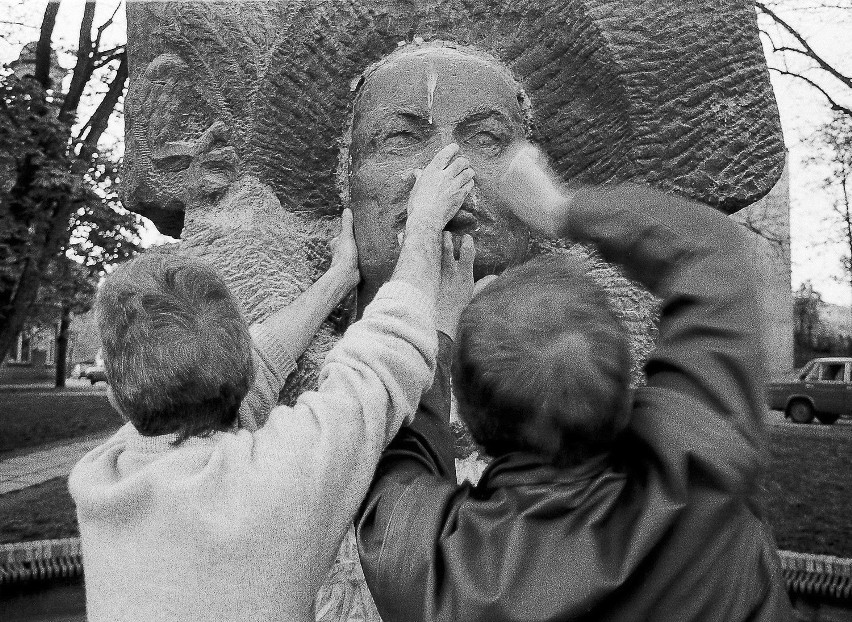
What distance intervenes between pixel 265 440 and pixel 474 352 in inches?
10.9

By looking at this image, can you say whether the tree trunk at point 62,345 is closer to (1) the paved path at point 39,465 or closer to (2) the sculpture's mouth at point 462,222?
(1) the paved path at point 39,465

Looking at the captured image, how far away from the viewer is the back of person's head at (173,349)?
2.88 feet

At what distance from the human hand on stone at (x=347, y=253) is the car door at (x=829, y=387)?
12.6m

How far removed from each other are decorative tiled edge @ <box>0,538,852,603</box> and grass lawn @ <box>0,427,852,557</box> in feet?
3.41

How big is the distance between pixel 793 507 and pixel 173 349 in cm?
610

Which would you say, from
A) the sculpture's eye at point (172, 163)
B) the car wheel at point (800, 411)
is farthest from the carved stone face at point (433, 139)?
the car wheel at point (800, 411)

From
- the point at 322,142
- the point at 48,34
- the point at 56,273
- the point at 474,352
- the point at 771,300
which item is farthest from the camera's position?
the point at 56,273

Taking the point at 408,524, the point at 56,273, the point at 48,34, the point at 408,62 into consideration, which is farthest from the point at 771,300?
the point at 56,273

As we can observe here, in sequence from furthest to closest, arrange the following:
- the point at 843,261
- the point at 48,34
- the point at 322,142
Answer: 1. the point at 843,261
2. the point at 48,34
3. the point at 322,142

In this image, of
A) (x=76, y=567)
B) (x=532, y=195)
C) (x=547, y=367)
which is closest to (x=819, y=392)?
(x=76, y=567)

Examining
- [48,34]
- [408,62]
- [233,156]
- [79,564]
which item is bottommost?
[79,564]

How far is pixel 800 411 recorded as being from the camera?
1284 cm

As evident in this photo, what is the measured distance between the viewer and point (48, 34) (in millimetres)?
7133

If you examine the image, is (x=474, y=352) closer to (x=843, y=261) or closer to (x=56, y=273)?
(x=56, y=273)
